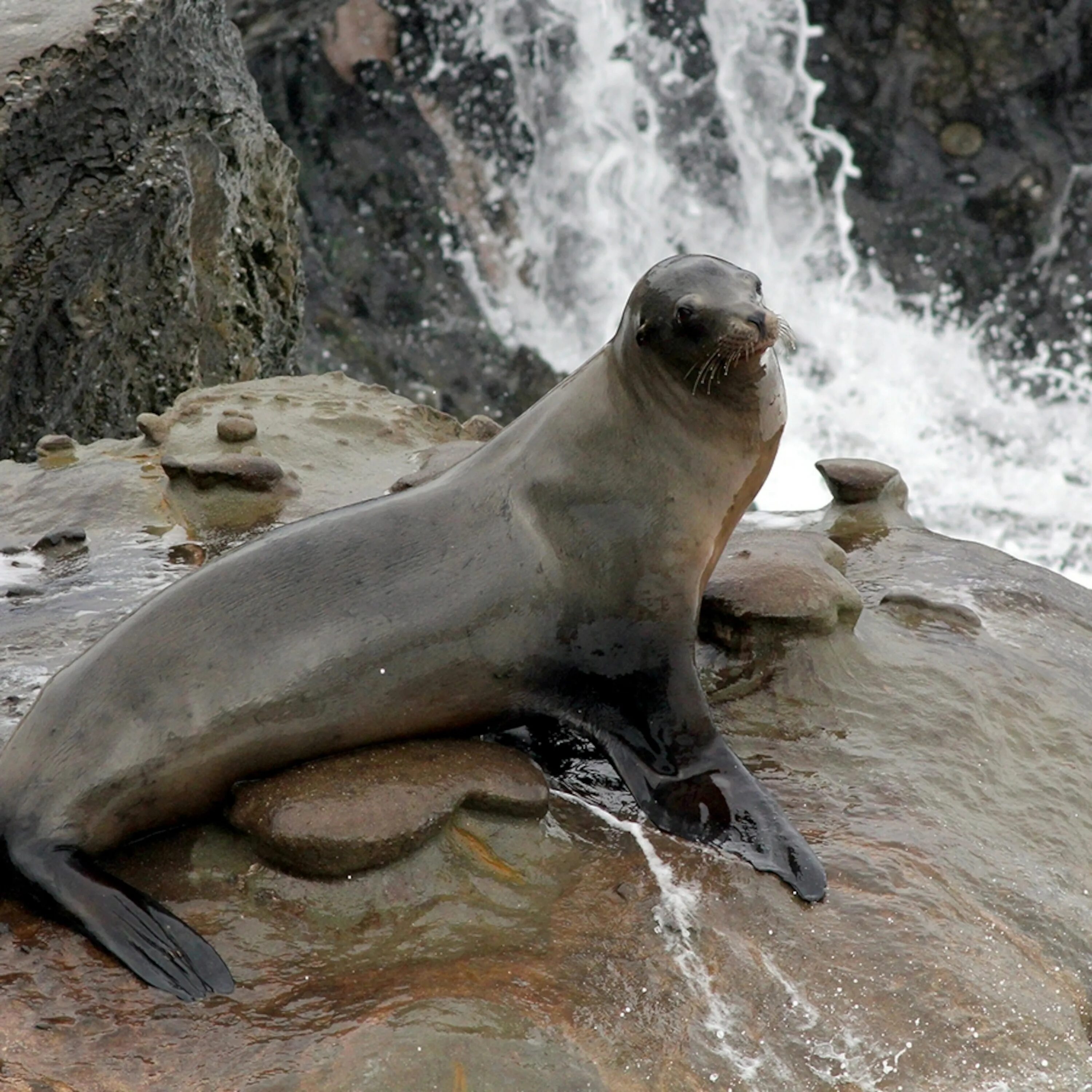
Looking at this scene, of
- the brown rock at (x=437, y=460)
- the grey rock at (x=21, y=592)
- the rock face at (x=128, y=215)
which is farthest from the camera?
the rock face at (x=128, y=215)

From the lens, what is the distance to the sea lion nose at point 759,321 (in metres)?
4.24

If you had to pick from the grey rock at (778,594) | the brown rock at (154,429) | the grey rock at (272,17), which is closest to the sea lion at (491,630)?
the grey rock at (778,594)

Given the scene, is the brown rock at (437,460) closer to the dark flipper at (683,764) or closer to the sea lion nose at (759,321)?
the dark flipper at (683,764)

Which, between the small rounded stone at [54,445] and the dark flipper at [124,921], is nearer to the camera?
the dark flipper at [124,921]

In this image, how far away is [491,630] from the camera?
429 cm

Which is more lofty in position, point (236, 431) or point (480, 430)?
point (236, 431)

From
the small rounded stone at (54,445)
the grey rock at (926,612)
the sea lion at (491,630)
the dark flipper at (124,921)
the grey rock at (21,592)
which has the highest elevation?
the sea lion at (491,630)

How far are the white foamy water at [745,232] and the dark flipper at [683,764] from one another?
10408 millimetres

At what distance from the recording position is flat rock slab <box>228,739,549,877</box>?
389 centimetres

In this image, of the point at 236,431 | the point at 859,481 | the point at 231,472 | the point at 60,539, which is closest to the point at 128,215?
the point at 236,431

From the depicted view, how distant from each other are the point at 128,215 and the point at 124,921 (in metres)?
5.17

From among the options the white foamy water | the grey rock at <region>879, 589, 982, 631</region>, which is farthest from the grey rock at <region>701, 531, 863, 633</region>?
the white foamy water

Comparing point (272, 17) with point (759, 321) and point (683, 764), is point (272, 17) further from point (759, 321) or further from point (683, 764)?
point (683, 764)

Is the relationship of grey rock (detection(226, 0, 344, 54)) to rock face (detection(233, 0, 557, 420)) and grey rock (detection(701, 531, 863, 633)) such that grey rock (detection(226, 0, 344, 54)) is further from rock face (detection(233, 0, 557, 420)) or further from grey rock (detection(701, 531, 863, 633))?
grey rock (detection(701, 531, 863, 633))
